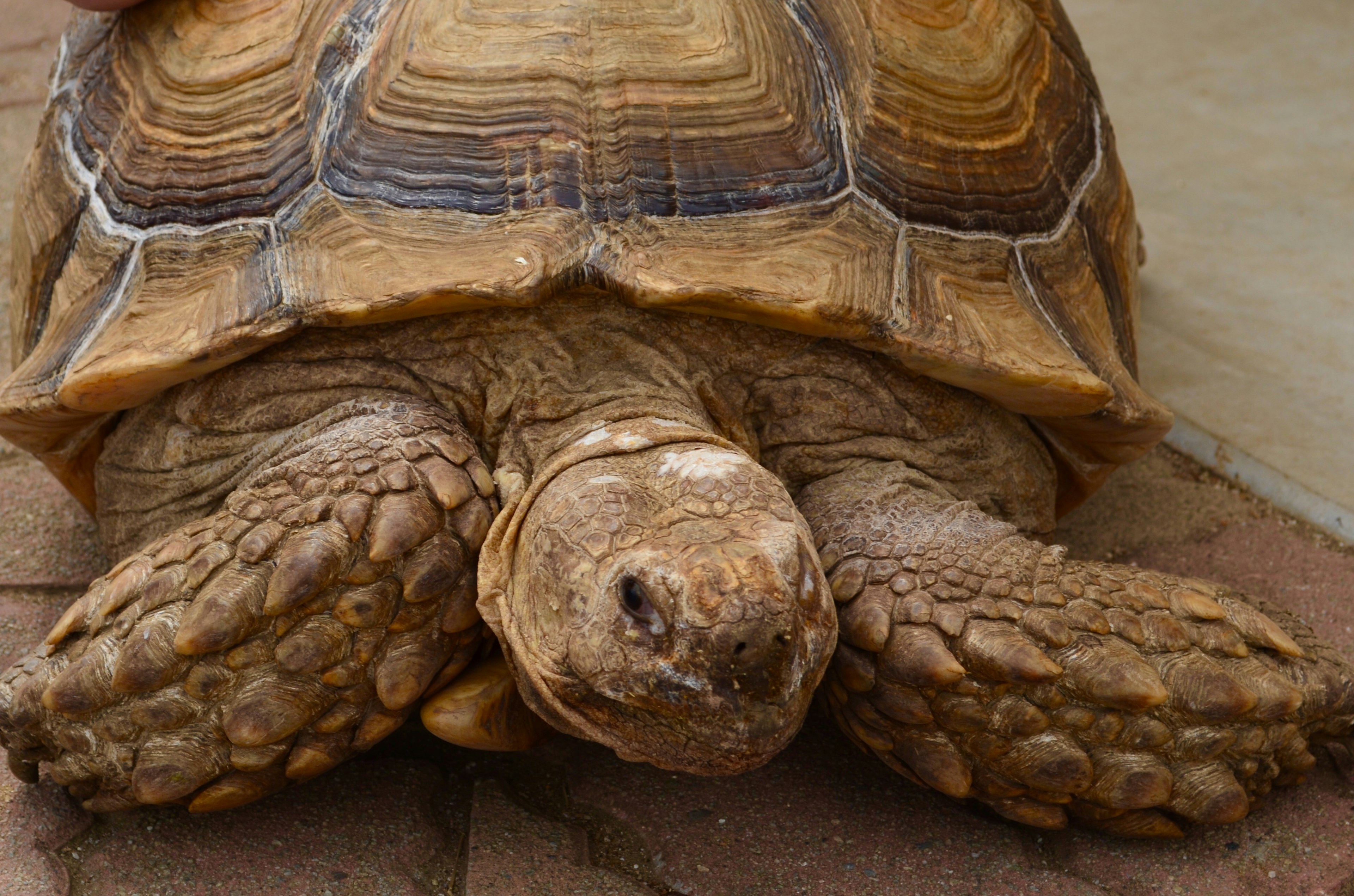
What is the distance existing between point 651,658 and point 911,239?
1.05 m

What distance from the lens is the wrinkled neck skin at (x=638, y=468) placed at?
77.7 inches

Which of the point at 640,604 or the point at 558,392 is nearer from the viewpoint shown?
the point at 640,604

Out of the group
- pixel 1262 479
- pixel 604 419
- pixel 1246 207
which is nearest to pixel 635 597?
pixel 604 419

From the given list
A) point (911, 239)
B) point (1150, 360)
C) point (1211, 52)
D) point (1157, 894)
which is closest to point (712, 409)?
point (911, 239)

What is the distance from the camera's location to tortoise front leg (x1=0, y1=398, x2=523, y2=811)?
2186 millimetres

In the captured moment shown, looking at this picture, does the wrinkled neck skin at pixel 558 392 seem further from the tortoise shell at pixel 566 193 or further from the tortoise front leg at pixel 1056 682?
the tortoise front leg at pixel 1056 682

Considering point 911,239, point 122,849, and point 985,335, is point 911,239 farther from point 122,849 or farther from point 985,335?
point 122,849

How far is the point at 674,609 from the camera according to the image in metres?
1.93

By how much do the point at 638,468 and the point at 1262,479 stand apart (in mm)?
2062

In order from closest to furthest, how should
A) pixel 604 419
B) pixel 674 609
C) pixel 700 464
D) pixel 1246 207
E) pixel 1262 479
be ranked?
pixel 674 609 < pixel 700 464 < pixel 604 419 < pixel 1262 479 < pixel 1246 207

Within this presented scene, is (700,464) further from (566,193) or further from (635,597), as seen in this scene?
(566,193)

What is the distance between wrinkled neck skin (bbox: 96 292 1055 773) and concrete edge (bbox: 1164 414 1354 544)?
0.86m

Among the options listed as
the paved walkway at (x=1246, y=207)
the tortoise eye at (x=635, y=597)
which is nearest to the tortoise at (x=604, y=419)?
the tortoise eye at (x=635, y=597)

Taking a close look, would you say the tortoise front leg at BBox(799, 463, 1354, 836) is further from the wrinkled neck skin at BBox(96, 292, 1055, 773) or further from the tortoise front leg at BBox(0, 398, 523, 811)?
the tortoise front leg at BBox(0, 398, 523, 811)
